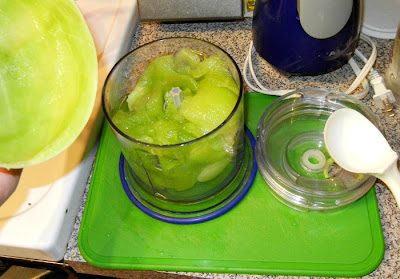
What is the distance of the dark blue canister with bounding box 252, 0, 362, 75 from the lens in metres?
Result: 0.57

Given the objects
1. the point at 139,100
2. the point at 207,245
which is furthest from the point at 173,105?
the point at 207,245

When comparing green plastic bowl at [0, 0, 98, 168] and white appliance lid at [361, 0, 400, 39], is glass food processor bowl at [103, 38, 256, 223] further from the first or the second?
white appliance lid at [361, 0, 400, 39]

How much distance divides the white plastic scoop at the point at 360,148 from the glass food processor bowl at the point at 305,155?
22mm

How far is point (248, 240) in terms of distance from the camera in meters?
0.53

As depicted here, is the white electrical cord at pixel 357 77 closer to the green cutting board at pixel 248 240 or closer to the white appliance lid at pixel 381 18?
the white appliance lid at pixel 381 18

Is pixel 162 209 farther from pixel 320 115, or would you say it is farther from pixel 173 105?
pixel 320 115

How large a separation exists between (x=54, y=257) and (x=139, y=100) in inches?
8.4

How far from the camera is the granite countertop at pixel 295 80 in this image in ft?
1.68

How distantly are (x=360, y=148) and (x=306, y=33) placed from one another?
6.4 inches

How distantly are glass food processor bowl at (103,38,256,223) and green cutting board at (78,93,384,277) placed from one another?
0.02m

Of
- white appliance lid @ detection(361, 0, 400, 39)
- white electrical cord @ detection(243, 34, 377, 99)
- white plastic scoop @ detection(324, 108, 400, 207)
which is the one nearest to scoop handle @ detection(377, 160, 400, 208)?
white plastic scoop @ detection(324, 108, 400, 207)

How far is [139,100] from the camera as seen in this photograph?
0.57 metres

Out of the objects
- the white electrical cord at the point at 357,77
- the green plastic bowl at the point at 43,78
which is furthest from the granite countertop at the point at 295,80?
the green plastic bowl at the point at 43,78

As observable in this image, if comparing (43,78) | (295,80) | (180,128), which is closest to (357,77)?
(295,80)
